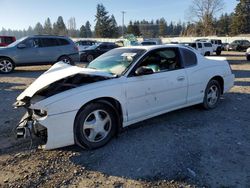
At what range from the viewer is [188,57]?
641cm

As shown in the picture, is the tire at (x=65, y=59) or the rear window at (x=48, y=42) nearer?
the rear window at (x=48, y=42)

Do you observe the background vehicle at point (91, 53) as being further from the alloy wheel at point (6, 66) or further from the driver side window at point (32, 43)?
the alloy wheel at point (6, 66)

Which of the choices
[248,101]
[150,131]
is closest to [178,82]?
[150,131]

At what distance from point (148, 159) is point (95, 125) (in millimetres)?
958

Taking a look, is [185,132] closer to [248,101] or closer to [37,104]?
[37,104]

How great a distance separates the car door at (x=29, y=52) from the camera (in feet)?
49.4

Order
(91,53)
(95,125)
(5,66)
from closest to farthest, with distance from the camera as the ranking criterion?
(95,125)
(5,66)
(91,53)

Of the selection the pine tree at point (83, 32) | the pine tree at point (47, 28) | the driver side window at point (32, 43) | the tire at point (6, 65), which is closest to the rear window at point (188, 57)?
the driver side window at point (32, 43)

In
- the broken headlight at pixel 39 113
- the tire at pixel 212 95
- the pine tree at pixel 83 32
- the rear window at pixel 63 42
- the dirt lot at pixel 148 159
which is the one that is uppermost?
the pine tree at pixel 83 32

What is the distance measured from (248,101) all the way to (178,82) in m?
2.95

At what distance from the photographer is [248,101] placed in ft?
26.0

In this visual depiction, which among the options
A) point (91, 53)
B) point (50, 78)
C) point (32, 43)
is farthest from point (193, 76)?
point (91, 53)

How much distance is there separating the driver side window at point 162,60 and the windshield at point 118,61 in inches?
8.7

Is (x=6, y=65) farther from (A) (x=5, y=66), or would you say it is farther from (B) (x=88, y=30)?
(B) (x=88, y=30)
